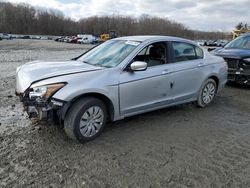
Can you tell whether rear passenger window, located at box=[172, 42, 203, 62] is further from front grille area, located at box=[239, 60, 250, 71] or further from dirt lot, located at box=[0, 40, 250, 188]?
front grille area, located at box=[239, 60, 250, 71]

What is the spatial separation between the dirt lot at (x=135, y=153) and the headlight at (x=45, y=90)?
747 millimetres

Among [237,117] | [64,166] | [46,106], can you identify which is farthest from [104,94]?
[237,117]

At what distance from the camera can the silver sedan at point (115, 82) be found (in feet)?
12.6

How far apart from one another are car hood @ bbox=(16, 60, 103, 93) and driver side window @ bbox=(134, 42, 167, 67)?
1.06 metres

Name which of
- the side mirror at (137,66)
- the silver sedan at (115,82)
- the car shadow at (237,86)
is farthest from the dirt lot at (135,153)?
the car shadow at (237,86)

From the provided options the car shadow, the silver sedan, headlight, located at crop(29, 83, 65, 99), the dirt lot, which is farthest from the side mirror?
the car shadow

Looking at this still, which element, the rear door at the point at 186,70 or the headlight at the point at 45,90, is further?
the rear door at the point at 186,70

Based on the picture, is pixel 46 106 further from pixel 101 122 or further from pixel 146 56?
pixel 146 56

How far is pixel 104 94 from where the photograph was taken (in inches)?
161

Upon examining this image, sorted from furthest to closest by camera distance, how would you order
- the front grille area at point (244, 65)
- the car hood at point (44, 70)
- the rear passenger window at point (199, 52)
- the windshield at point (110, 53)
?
the front grille area at point (244, 65), the rear passenger window at point (199, 52), the windshield at point (110, 53), the car hood at point (44, 70)

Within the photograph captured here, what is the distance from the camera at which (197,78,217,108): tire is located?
5.88 m

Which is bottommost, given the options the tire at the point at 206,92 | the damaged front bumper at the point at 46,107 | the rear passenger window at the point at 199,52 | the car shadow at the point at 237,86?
the car shadow at the point at 237,86

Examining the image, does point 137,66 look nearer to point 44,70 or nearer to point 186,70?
point 186,70

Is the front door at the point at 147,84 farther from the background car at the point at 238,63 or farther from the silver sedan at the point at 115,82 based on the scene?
the background car at the point at 238,63
